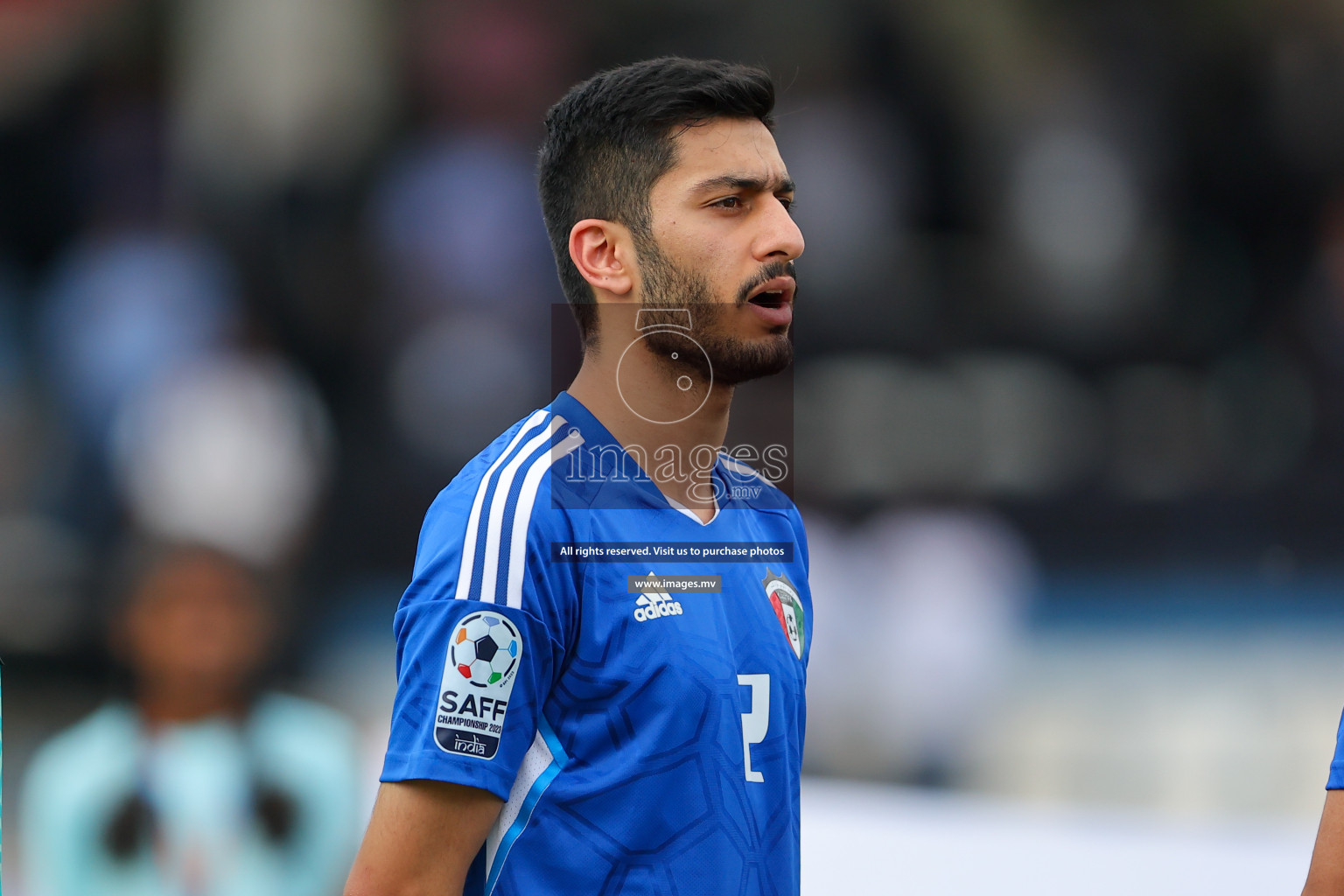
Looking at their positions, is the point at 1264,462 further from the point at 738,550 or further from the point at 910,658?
the point at 738,550

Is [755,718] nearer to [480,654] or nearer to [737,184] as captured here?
[480,654]

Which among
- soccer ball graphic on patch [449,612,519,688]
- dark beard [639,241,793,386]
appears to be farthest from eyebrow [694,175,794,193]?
soccer ball graphic on patch [449,612,519,688]

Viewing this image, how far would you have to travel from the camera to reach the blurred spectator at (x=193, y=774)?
11.9 ft

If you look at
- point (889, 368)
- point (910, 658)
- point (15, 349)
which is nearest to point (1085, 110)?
point (889, 368)

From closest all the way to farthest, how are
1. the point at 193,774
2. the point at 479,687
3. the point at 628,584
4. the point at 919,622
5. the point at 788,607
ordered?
the point at 479,687 < the point at 628,584 < the point at 788,607 < the point at 193,774 < the point at 919,622

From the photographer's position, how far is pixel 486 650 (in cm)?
142

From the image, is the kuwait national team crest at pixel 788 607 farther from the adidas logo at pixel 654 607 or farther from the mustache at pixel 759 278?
the mustache at pixel 759 278

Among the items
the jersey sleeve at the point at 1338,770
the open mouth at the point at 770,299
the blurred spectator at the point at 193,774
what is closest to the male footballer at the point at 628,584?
the open mouth at the point at 770,299

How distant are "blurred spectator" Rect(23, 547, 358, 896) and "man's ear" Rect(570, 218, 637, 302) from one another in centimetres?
257

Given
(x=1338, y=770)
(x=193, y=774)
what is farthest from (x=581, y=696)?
(x=193, y=774)

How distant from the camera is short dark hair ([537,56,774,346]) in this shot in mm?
1703

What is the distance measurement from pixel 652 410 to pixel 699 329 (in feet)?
0.45

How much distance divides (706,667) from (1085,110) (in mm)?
3790

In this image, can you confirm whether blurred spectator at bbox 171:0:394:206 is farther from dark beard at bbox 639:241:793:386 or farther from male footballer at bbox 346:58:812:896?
dark beard at bbox 639:241:793:386
